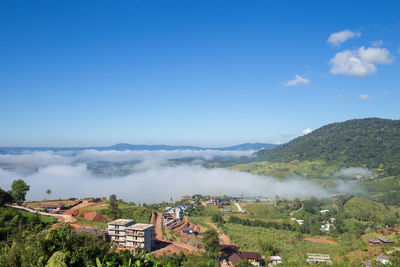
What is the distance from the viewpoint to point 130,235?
32.3 meters

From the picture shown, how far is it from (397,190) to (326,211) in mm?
28908

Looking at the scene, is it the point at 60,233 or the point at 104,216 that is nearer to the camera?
the point at 60,233

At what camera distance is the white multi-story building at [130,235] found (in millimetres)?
32094

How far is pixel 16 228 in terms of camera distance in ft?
88.5

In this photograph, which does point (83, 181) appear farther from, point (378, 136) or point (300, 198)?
point (378, 136)

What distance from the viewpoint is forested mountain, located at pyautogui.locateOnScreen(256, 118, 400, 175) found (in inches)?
4646

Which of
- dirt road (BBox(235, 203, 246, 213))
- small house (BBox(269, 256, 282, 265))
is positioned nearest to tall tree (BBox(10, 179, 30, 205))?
small house (BBox(269, 256, 282, 265))

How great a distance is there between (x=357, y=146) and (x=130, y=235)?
141m

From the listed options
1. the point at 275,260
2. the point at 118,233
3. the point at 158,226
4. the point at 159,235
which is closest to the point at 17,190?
the point at 118,233

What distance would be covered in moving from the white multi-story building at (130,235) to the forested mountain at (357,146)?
10424cm

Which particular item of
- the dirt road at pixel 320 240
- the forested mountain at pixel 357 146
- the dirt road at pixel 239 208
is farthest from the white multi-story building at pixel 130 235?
the forested mountain at pixel 357 146

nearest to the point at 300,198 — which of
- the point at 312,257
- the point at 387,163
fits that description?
the point at 387,163

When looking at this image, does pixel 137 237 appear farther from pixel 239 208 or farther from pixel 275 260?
pixel 239 208

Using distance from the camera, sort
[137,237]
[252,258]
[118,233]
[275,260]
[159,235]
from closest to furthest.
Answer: [137,237] < [118,233] < [252,258] < [275,260] < [159,235]
